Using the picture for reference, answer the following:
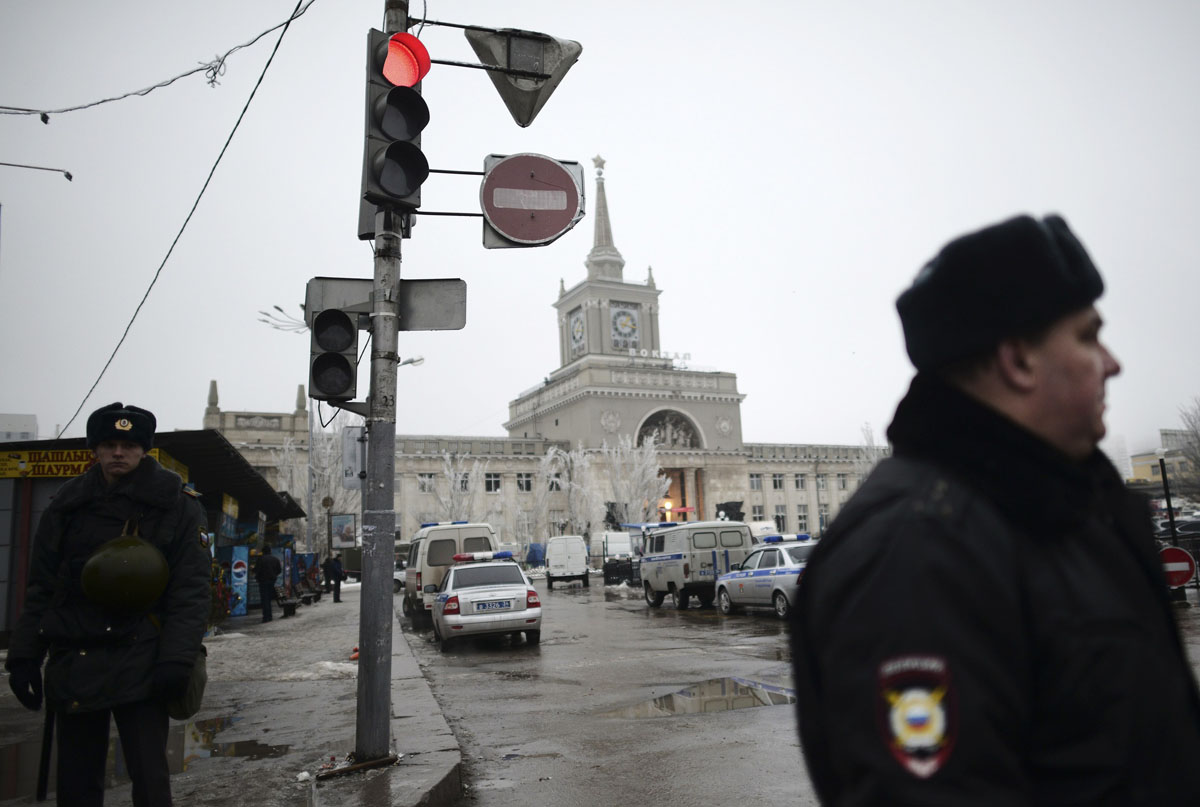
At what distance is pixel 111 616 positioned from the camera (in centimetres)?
364

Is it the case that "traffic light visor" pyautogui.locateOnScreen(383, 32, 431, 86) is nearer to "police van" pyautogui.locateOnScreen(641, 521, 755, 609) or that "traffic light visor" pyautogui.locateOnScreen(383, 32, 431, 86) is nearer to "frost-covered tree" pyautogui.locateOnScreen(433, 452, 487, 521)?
"police van" pyautogui.locateOnScreen(641, 521, 755, 609)

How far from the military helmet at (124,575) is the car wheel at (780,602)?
1475cm

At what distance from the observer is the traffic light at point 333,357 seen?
5.65 meters

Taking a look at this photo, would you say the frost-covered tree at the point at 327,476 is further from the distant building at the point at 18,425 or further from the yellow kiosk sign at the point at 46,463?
the yellow kiosk sign at the point at 46,463

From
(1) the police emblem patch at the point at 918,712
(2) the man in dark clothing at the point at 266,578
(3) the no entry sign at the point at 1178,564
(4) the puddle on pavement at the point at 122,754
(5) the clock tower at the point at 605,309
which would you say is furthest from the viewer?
(5) the clock tower at the point at 605,309

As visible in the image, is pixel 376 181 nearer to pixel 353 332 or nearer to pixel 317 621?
pixel 353 332

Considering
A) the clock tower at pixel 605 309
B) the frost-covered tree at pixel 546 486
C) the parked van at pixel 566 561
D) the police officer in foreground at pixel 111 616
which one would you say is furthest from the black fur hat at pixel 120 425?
the clock tower at pixel 605 309

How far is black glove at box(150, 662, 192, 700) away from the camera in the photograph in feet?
11.7

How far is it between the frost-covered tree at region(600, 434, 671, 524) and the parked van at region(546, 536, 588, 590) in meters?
21.9

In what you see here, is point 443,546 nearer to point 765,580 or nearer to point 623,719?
point 765,580

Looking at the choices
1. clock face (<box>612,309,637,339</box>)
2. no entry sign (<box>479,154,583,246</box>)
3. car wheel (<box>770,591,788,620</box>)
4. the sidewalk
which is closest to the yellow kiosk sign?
the sidewalk

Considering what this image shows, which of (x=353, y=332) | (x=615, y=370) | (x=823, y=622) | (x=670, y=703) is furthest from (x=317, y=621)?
(x=615, y=370)

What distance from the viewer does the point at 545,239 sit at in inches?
252

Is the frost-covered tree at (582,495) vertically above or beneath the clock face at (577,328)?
beneath
